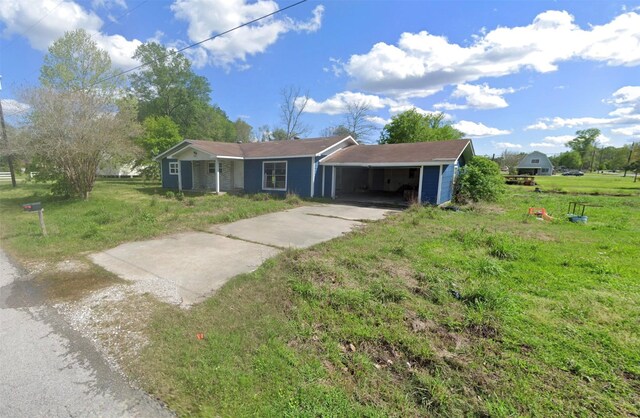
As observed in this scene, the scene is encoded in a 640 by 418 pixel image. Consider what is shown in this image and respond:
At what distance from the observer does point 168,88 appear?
35375mm

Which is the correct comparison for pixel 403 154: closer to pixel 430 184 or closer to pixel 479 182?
pixel 430 184

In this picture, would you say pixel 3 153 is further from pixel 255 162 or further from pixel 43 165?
pixel 255 162

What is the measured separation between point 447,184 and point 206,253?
11932 millimetres

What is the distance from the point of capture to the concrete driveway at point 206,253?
4.30m

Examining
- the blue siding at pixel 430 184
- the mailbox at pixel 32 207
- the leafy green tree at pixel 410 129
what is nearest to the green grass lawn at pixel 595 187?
the leafy green tree at pixel 410 129

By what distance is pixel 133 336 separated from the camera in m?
3.00

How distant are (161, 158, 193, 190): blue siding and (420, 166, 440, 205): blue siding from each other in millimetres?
15040

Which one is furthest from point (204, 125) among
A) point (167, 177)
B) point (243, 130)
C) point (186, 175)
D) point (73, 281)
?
point (73, 281)

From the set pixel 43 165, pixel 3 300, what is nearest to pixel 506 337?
pixel 3 300

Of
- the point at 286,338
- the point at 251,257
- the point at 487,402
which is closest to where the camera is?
the point at 487,402

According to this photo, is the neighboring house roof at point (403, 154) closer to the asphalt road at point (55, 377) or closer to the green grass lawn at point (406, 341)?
the green grass lawn at point (406, 341)

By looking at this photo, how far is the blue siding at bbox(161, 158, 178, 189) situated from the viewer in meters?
20.3

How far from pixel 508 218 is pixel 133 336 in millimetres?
11387

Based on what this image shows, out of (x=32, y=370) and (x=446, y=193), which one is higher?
(x=446, y=193)
